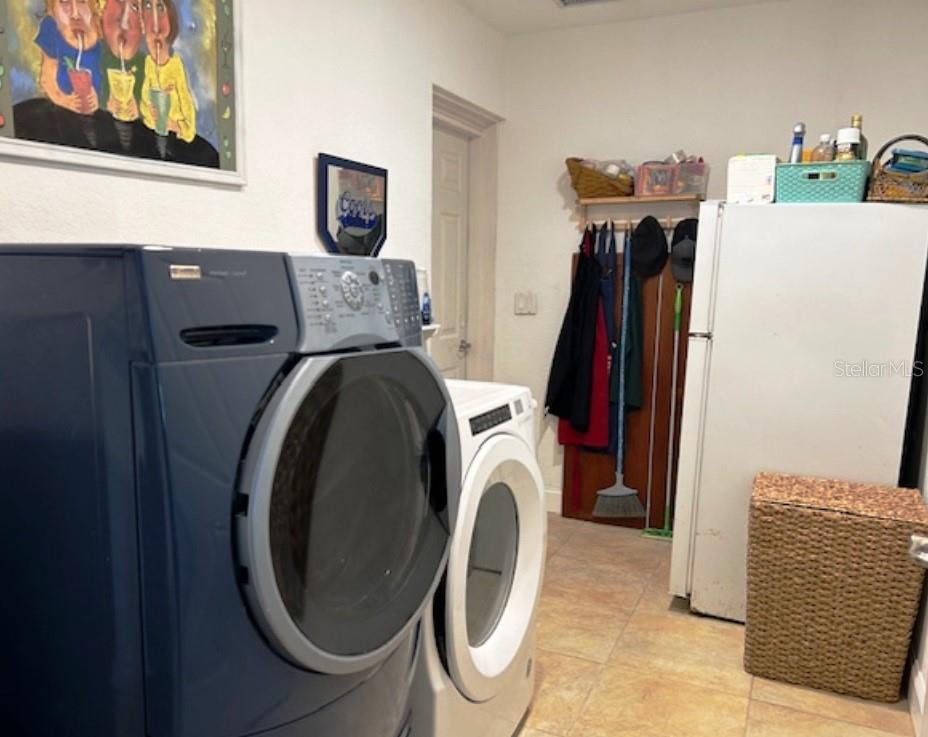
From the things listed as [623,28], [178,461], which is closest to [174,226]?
[178,461]

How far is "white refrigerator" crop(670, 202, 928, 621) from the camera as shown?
2279 millimetres

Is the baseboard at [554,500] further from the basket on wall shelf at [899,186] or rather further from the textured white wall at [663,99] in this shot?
the basket on wall shelf at [899,186]

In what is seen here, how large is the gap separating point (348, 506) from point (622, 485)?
2.62 m

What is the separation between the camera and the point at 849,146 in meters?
2.34

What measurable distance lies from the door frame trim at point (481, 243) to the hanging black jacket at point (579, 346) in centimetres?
43

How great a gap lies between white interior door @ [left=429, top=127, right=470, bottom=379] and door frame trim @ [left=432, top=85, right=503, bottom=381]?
1.5 inches

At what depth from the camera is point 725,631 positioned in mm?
2520

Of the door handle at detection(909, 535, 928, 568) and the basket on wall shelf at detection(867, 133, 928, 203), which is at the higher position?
the basket on wall shelf at detection(867, 133, 928, 203)

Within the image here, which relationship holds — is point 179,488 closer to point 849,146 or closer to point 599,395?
point 849,146

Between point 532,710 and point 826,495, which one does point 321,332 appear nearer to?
point 532,710

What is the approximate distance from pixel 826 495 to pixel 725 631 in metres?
0.66

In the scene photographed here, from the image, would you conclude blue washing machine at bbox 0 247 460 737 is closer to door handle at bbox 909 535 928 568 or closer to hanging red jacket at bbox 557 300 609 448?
door handle at bbox 909 535 928 568

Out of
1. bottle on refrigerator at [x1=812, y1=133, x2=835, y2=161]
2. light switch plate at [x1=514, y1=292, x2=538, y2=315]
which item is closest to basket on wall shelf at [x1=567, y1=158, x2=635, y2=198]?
light switch plate at [x1=514, y1=292, x2=538, y2=315]

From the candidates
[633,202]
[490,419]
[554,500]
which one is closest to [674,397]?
[554,500]
